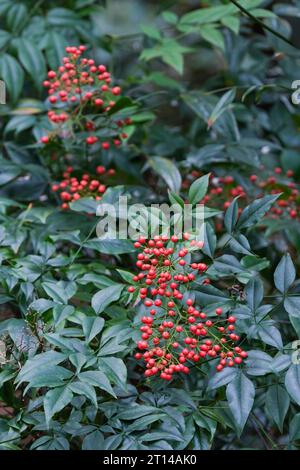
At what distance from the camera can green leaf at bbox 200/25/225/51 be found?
1931 millimetres

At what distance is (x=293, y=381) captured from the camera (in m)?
1.20

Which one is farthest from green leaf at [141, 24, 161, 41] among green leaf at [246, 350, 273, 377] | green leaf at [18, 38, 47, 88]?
green leaf at [246, 350, 273, 377]

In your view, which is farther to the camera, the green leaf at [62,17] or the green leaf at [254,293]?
the green leaf at [62,17]

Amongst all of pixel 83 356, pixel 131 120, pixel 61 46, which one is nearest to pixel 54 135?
pixel 131 120

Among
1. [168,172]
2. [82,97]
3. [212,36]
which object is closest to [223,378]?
[168,172]

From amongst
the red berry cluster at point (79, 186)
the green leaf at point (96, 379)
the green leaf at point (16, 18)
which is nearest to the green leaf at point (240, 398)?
the green leaf at point (96, 379)

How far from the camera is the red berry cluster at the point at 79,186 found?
1666 millimetres

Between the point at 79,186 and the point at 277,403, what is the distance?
0.67 meters

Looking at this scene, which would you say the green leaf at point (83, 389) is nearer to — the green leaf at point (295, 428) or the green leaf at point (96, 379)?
the green leaf at point (96, 379)

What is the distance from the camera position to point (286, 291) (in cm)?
130

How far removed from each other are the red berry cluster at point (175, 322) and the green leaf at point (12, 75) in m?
0.80

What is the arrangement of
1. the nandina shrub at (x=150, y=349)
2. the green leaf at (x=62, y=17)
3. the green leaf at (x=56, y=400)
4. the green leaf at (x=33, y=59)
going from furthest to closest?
the green leaf at (x=62, y=17)
the green leaf at (x=33, y=59)
the nandina shrub at (x=150, y=349)
the green leaf at (x=56, y=400)
